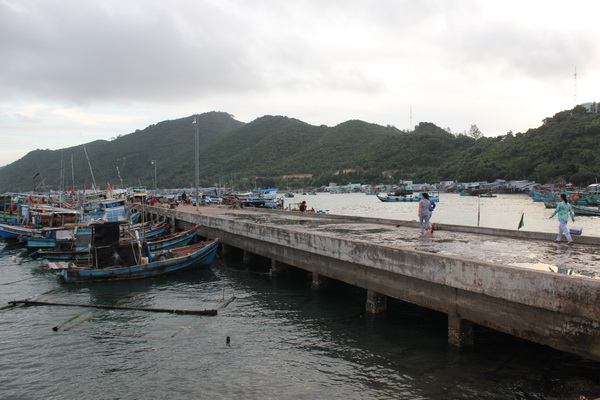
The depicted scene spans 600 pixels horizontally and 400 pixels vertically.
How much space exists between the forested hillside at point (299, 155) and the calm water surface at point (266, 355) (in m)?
96.8

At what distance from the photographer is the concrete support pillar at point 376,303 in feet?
38.0

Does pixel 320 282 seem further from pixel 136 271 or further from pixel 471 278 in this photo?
pixel 136 271

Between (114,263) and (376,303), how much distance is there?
1229 cm

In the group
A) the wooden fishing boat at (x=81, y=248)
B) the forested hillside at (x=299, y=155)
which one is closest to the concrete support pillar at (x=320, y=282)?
the wooden fishing boat at (x=81, y=248)

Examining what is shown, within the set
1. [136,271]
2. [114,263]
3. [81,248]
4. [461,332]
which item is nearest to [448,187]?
[81,248]

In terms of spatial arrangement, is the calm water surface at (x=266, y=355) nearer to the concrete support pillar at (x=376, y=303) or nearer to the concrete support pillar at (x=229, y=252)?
the concrete support pillar at (x=376, y=303)

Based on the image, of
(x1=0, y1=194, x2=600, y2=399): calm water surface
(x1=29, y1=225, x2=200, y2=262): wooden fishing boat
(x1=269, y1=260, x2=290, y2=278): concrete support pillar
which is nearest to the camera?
(x1=0, y1=194, x2=600, y2=399): calm water surface

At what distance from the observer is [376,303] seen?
11656 millimetres

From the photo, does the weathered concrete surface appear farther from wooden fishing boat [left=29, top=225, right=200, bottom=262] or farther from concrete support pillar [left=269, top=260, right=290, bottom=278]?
wooden fishing boat [left=29, top=225, right=200, bottom=262]

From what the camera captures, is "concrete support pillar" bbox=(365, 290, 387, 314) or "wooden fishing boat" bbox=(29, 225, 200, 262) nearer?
"concrete support pillar" bbox=(365, 290, 387, 314)

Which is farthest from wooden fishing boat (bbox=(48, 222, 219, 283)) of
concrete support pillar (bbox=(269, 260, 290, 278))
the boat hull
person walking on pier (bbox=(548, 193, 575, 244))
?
person walking on pier (bbox=(548, 193, 575, 244))

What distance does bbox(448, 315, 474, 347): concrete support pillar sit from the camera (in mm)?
8983

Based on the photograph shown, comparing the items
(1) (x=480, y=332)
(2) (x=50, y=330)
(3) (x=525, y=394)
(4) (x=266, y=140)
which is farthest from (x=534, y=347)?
(4) (x=266, y=140)

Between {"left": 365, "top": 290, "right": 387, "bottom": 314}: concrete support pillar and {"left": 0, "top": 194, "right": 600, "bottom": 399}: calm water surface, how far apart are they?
28cm
